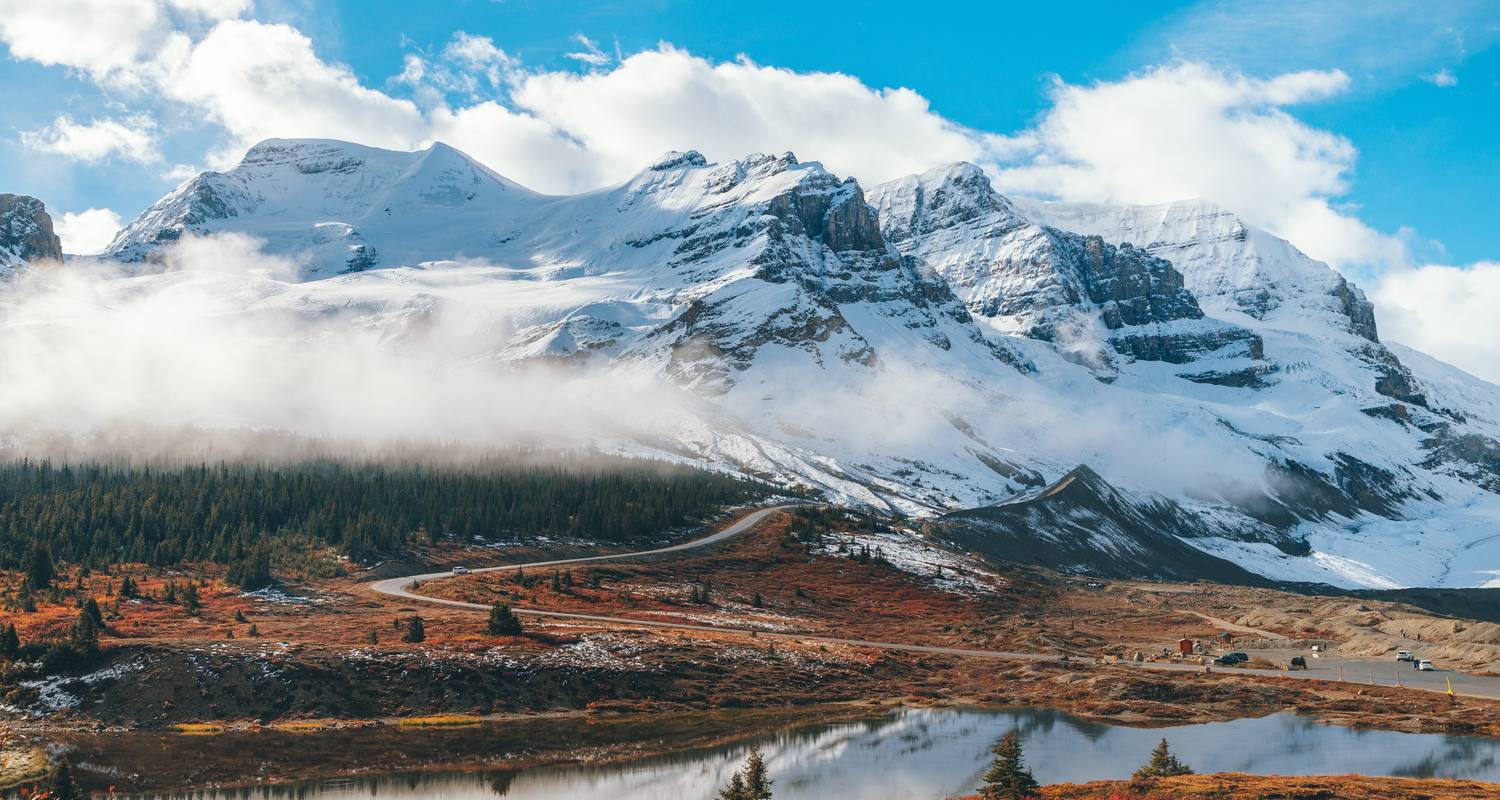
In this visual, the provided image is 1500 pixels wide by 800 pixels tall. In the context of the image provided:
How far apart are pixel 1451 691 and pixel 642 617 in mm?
69194

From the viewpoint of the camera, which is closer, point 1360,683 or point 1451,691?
point 1451,691

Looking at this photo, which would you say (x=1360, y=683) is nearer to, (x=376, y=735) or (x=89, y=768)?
(x=376, y=735)

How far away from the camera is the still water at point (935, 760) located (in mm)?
59000

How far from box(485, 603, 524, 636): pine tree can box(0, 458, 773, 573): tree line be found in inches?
1396

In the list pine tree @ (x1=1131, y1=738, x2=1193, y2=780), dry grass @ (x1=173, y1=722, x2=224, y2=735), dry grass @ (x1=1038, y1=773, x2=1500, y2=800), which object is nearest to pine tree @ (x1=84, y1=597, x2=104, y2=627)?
dry grass @ (x1=173, y1=722, x2=224, y2=735)

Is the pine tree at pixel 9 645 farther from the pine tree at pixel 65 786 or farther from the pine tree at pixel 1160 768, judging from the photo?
the pine tree at pixel 1160 768

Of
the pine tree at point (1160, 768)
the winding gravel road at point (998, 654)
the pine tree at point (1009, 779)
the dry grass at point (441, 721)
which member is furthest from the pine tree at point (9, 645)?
the pine tree at point (1160, 768)

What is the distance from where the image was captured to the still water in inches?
2323

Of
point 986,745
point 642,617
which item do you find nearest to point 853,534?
point 642,617

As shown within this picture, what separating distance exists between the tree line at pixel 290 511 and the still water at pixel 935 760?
65.4 meters

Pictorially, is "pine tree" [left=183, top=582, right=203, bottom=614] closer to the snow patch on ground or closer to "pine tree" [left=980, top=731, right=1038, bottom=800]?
the snow patch on ground

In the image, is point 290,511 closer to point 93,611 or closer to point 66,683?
point 93,611

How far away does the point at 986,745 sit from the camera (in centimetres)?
7088

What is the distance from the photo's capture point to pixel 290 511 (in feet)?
513
